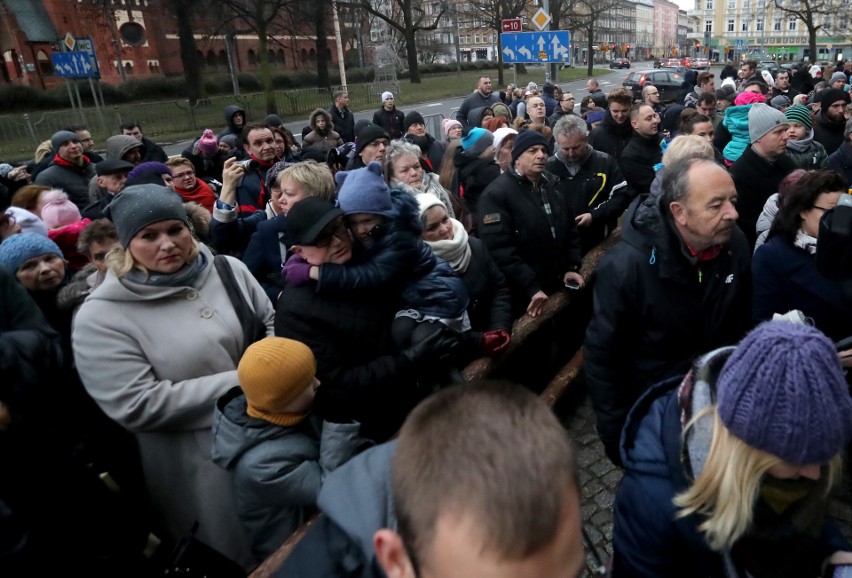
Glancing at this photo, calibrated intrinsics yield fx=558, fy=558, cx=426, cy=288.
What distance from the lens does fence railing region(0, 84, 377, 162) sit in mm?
19000

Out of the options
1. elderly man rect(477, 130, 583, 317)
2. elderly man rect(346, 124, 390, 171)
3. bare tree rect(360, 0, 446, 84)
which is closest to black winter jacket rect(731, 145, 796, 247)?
elderly man rect(477, 130, 583, 317)

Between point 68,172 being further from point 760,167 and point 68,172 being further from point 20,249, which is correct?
point 760,167

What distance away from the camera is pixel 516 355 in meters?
3.40

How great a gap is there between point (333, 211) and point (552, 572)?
1645 millimetres

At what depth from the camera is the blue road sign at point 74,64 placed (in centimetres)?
1294

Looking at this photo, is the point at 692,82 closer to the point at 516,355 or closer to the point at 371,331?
the point at 516,355

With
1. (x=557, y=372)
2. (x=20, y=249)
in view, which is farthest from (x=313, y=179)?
(x=557, y=372)

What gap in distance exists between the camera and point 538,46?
12.6 m

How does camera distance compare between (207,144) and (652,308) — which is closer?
(652,308)

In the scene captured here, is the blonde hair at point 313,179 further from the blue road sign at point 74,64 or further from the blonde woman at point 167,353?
the blue road sign at point 74,64

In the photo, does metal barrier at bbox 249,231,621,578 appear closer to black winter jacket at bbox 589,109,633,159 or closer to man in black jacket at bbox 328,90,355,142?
black winter jacket at bbox 589,109,633,159

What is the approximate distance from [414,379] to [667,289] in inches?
44.8

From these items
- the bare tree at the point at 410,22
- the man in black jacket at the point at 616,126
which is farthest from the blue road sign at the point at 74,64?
the bare tree at the point at 410,22

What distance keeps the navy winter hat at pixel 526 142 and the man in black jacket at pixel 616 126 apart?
9.78ft
